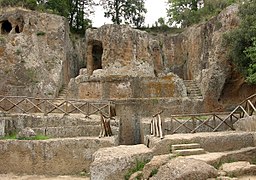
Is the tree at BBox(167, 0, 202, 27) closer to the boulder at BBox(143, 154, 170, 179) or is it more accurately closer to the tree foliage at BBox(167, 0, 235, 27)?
the tree foliage at BBox(167, 0, 235, 27)

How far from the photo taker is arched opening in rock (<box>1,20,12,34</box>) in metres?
28.1

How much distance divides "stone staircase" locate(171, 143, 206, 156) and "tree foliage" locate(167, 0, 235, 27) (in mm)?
19410

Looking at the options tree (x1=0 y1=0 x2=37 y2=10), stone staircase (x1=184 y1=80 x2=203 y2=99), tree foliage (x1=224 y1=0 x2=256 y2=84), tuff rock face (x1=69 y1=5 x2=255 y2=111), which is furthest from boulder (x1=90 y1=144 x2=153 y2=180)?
tree (x1=0 y1=0 x2=37 y2=10)

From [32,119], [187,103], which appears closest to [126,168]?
[32,119]

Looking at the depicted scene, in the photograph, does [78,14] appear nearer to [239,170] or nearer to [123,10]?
[123,10]

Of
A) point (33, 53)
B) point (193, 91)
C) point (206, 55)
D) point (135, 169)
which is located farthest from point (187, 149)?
point (33, 53)

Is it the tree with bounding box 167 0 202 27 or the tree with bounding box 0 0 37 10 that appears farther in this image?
the tree with bounding box 167 0 202 27

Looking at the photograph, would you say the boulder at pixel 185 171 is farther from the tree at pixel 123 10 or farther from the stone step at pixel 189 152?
the tree at pixel 123 10

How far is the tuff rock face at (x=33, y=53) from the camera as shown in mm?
24370

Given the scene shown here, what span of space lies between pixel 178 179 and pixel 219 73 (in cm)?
1377

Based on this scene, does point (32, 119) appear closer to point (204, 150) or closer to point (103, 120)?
point (103, 120)

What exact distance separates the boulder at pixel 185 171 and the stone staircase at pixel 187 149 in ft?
5.78

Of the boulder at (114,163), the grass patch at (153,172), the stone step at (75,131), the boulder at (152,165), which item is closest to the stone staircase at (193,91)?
the stone step at (75,131)

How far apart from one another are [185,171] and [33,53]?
68.2 feet
